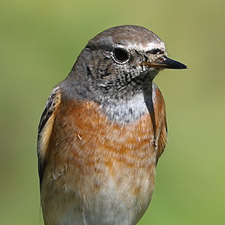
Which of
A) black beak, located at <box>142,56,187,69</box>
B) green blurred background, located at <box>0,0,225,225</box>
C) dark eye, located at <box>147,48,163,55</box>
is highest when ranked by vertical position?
dark eye, located at <box>147,48,163,55</box>

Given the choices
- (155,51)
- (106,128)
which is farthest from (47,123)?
(155,51)

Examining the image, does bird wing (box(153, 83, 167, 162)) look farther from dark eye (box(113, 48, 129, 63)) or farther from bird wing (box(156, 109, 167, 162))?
dark eye (box(113, 48, 129, 63))

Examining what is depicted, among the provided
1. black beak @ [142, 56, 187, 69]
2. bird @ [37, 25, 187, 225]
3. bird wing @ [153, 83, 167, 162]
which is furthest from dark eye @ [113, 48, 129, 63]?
bird wing @ [153, 83, 167, 162]

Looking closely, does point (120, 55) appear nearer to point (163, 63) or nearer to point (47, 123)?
point (163, 63)

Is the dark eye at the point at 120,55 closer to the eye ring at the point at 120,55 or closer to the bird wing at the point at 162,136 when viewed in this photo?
the eye ring at the point at 120,55

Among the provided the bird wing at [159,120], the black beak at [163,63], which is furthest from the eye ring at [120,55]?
the bird wing at [159,120]
